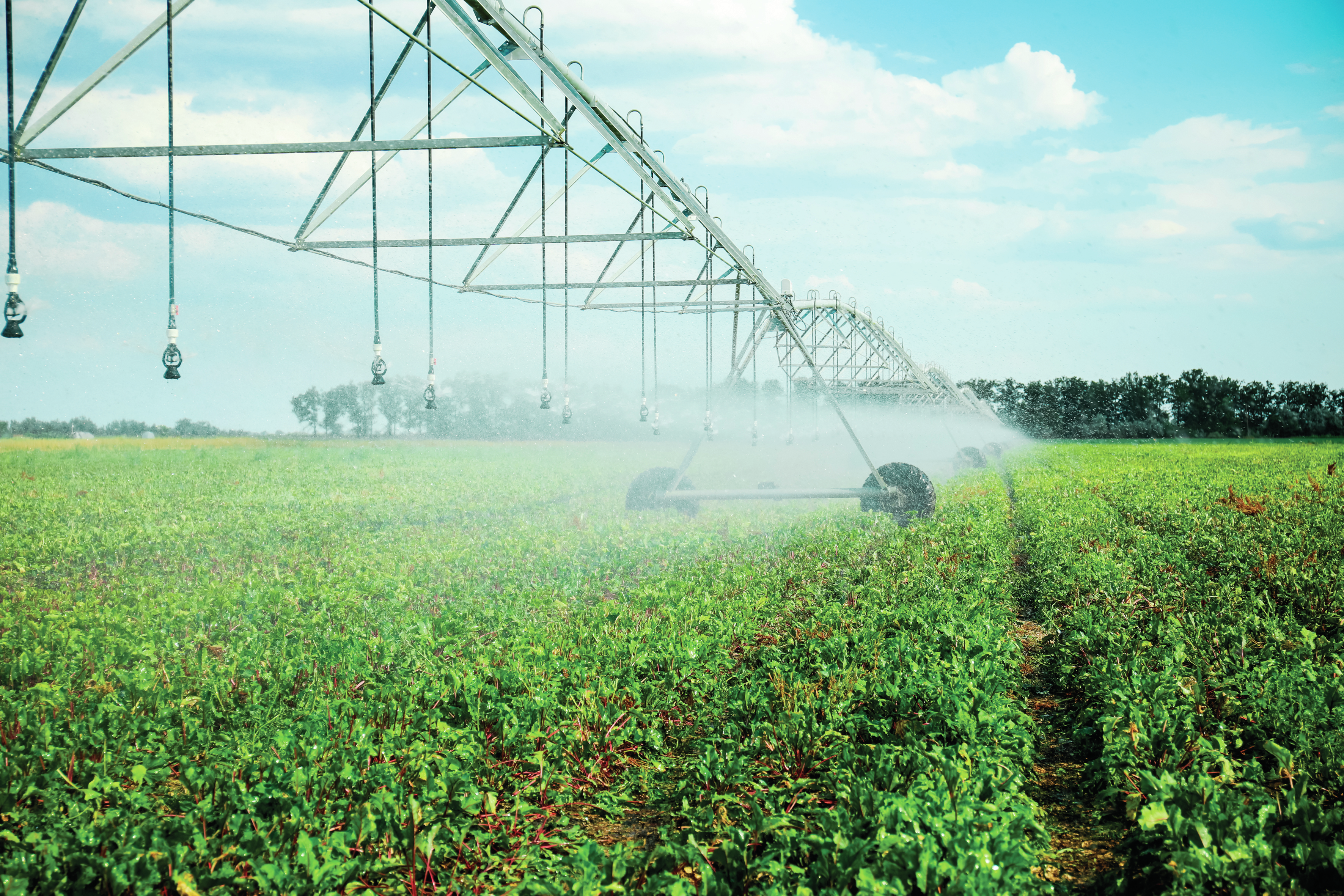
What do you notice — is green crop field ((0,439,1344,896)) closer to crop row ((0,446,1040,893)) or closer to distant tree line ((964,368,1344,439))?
crop row ((0,446,1040,893))

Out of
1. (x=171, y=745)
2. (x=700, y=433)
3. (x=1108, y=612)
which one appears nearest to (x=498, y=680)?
(x=171, y=745)

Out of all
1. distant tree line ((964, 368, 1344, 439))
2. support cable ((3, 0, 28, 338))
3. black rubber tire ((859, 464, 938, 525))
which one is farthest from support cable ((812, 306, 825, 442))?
distant tree line ((964, 368, 1344, 439))

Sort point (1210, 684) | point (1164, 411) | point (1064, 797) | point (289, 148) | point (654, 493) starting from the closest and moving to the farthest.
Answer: point (1064, 797) < point (1210, 684) < point (289, 148) < point (654, 493) < point (1164, 411)

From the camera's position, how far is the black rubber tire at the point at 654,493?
13.4 meters

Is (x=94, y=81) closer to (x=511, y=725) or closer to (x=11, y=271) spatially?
(x=11, y=271)

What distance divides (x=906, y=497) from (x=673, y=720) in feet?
31.5

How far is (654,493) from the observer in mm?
13602

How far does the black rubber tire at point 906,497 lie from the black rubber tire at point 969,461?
52.8 feet

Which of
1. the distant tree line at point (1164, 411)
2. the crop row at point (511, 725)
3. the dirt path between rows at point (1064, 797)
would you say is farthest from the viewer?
the distant tree line at point (1164, 411)

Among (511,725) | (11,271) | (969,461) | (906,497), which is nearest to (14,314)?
(11,271)

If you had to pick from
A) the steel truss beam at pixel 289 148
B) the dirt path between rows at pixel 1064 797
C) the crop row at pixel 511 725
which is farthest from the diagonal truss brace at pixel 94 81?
the dirt path between rows at pixel 1064 797

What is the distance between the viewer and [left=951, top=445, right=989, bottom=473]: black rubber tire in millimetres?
29625

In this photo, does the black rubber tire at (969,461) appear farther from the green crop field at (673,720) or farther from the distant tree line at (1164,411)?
the distant tree line at (1164,411)

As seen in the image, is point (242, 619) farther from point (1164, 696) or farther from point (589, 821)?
point (1164, 696)
